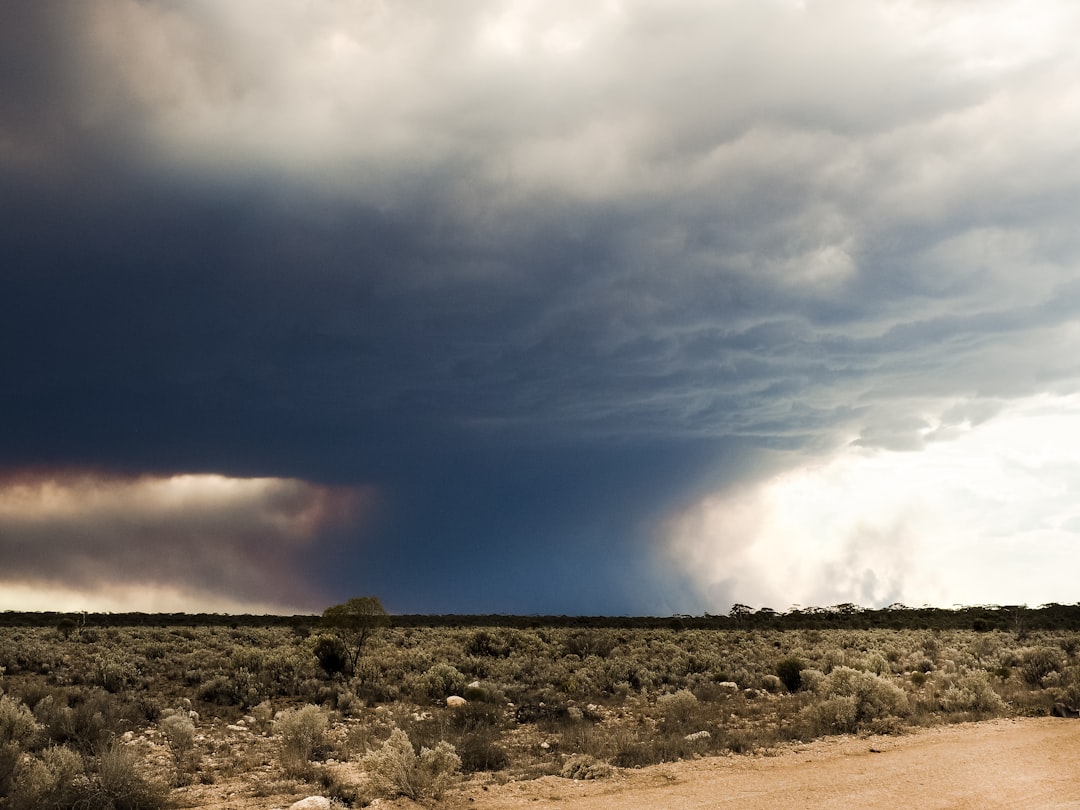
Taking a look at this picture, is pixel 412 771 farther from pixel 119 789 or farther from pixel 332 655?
pixel 332 655

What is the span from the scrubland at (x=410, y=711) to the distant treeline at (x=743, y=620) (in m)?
36.6

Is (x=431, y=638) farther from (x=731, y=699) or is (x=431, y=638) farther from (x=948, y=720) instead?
(x=948, y=720)

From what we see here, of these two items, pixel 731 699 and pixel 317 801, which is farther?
pixel 731 699

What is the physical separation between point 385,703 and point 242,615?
75258 millimetres

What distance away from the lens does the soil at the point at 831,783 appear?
11383 millimetres

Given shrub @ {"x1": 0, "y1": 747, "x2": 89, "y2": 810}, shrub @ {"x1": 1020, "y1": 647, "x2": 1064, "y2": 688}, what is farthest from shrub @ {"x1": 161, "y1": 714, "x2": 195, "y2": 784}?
shrub @ {"x1": 1020, "y1": 647, "x2": 1064, "y2": 688}

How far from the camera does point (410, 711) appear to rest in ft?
72.7

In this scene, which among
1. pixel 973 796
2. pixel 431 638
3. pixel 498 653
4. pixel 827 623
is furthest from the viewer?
pixel 827 623

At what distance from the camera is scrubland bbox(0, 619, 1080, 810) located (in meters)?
13.2

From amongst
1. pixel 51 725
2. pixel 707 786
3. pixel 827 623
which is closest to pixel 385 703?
pixel 51 725

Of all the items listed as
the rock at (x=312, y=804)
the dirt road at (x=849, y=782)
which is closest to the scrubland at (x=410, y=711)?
the rock at (x=312, y=804)

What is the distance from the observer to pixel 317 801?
11867 millimetres

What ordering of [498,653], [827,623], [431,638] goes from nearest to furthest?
[498,653]
[431,638]
[827,623]

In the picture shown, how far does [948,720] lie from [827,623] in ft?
198
